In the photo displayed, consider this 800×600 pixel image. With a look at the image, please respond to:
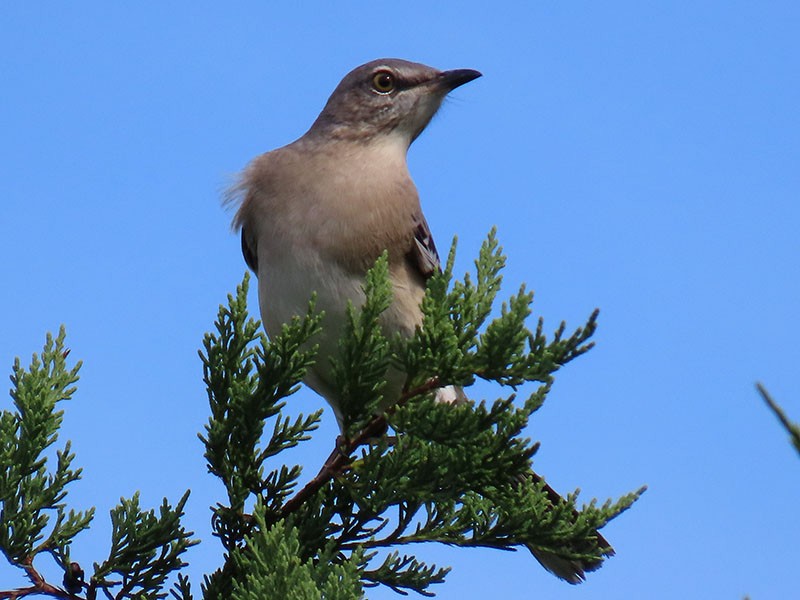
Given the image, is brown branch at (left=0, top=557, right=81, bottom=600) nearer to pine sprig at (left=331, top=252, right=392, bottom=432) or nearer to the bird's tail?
pine sprig at (left=331, top=252, right=392, bottom=432)

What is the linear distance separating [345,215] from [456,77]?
160 centimetres

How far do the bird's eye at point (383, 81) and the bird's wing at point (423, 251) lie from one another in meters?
1.21

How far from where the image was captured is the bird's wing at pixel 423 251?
18.5 ft

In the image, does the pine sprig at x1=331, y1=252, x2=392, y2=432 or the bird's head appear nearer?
the pine sprig at x1=331, y1=252, x2=392, y2=432

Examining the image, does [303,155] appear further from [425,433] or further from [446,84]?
[425,433]

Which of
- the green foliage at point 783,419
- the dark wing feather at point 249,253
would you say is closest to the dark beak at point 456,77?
the dark wing feather at point 249,253

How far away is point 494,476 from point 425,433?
0.42 meters

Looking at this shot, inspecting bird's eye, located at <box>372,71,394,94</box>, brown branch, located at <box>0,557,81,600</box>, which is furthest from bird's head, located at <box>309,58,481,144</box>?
brown branch, located at <box>0,557,81,600</box>

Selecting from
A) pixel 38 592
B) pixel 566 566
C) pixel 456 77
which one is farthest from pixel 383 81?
pixel 38 592

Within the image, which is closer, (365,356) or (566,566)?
(365,356)

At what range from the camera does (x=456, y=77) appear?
21.5ft

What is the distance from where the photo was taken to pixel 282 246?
5566mm

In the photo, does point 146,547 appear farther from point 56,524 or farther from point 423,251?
point 423,251

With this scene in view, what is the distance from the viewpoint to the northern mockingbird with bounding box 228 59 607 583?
5395mm
